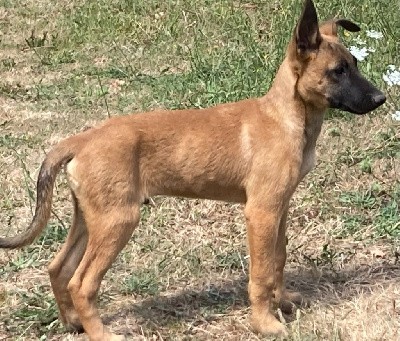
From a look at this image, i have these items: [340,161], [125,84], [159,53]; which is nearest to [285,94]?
[340,161]

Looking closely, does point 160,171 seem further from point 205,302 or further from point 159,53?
point 159,53

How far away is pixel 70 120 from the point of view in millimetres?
7441

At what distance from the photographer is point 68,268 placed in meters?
4.37

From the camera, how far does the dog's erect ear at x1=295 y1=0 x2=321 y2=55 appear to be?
4137 mm

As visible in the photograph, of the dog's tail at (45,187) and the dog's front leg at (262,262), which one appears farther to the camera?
the dog's front leg at (262,262)

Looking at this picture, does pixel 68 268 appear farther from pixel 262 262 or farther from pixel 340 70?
pixel 340 70

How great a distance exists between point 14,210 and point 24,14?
5.78 m

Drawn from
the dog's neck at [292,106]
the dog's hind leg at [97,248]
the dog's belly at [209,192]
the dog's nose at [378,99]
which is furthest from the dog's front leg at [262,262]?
the dog's nose at [378,99]

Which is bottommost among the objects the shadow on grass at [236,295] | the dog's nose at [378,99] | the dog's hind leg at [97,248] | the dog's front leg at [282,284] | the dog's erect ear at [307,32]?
the shadow on grass at [236,295]

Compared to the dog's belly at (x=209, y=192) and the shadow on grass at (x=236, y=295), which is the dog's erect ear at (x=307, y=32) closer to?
the dog's belly at (x=209, y=192)

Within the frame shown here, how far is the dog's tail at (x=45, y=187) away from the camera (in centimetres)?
406

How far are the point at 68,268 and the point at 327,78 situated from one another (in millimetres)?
1824

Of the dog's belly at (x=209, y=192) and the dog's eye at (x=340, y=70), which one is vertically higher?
the dog's eye at (x=340, y=70)

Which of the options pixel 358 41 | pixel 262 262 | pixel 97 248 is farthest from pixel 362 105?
pixel 358 41
